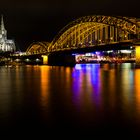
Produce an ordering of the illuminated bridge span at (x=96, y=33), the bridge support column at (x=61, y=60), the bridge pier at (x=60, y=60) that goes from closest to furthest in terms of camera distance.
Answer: the illuminated bridge span at (x=96, y=33) → the bridge support column at (x=61, y=60) → the bridge pier at (x=60, y=60)

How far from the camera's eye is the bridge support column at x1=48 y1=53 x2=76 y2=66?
135 meters

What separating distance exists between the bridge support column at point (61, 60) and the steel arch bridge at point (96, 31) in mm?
3608

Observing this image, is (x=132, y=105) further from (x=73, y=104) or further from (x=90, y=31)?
(x=90, y=31)

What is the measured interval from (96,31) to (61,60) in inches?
966

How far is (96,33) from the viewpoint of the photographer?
384ft

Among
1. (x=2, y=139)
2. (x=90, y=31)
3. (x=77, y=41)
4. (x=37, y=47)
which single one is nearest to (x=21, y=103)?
(x=2, y=139)

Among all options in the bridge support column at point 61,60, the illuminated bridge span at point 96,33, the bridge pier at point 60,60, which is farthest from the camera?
the bridge pier at point 60,60

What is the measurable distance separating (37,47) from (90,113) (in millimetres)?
177567

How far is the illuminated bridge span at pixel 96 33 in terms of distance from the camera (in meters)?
87.1

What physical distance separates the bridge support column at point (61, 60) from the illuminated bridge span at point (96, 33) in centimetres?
260

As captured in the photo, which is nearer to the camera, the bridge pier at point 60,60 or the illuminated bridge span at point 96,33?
the illuminated bridge span at point 96,33

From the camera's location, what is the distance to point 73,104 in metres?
20.8

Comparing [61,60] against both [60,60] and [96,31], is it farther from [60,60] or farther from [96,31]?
[96,31]

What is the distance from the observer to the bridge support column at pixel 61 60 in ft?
442
